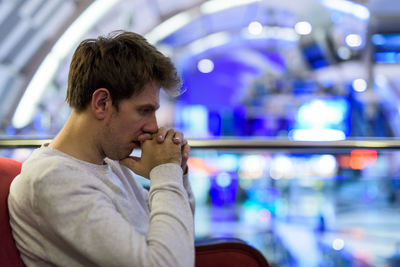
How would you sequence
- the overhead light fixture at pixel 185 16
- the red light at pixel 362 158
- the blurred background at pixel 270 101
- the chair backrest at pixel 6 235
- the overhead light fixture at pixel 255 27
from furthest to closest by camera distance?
1. the overhead light fixture at pixel 255 27
2. the overhead light fixture at pixel 185 16
3. the blurred background at pixel 270 101
4. the red light at pixel 362 158
5. the chair backrest at pixel 6 235

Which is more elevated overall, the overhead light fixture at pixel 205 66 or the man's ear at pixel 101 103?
the overhead light fixture at pixel 205 66

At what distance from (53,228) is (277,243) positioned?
2.19m

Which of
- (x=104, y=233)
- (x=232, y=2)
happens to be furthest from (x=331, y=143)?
(x=232, y=2)

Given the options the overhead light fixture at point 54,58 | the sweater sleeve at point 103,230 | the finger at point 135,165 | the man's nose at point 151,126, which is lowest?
the sweater sleeve at point 103,230

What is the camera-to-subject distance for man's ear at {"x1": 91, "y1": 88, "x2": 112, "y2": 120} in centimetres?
108

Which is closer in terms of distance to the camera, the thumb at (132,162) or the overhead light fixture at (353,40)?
the thumb at (132,162)

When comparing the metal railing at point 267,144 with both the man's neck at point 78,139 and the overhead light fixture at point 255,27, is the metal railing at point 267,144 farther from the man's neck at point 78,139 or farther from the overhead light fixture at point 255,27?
the overhead light fixture at point 255,27

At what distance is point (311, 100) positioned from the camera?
1777 centimetres

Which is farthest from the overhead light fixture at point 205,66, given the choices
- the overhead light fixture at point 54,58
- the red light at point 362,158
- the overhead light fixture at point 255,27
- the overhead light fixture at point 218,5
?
the red light at point 362,158

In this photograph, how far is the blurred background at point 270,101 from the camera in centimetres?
269

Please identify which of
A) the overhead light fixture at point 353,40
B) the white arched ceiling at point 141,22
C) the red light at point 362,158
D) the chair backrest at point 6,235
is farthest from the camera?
the overhead light fixture at point 353,40

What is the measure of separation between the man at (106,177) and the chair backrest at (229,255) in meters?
0.27

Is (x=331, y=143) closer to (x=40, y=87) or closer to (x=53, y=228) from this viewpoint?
(x=53, y=228)

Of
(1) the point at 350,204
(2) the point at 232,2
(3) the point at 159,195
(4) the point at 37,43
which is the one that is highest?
(2) the point at 232,2
